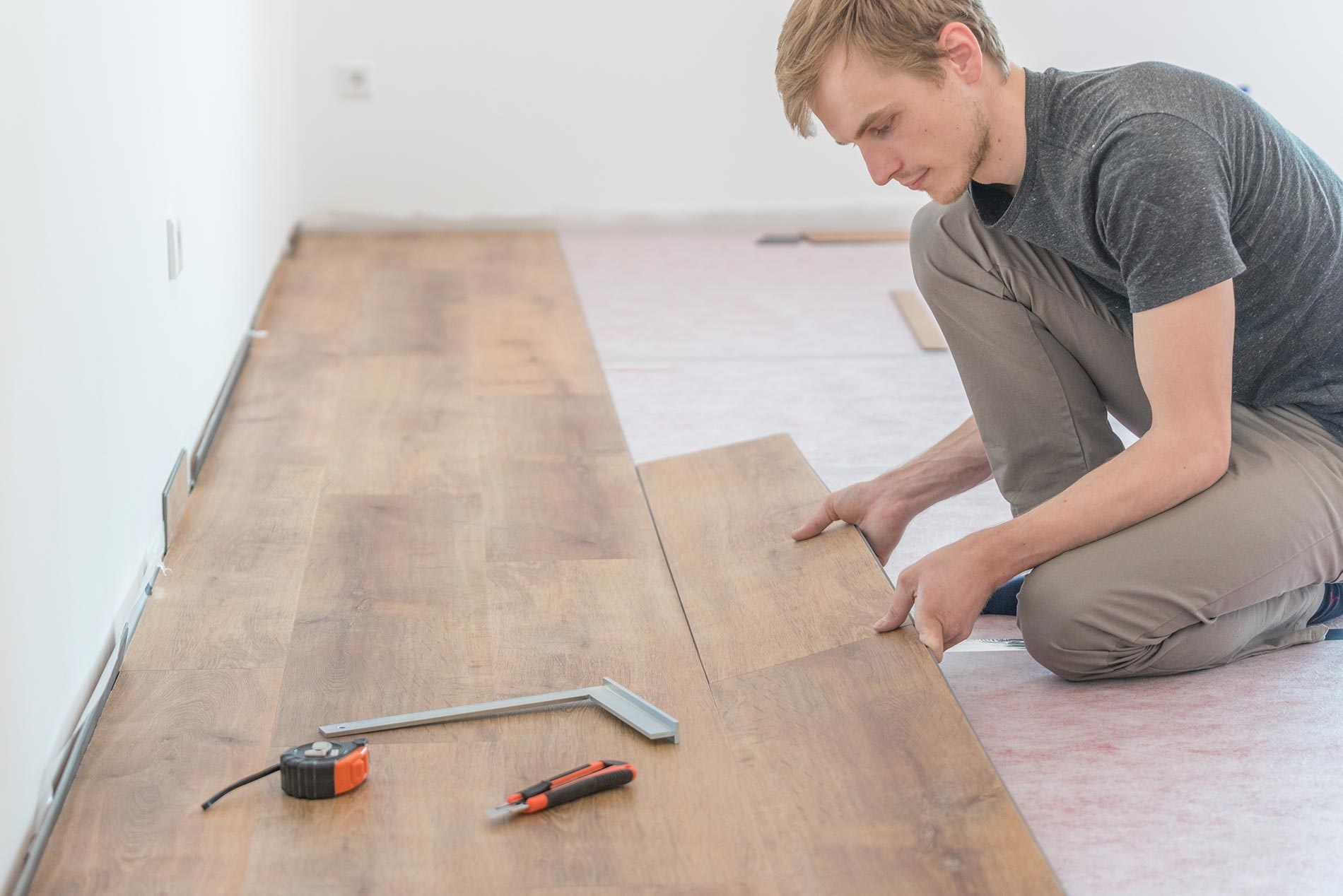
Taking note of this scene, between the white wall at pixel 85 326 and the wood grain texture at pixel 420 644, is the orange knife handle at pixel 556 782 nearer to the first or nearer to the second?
the wood grain texture at pixel 420 644

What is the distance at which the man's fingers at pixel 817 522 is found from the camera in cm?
199

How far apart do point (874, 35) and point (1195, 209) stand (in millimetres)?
402

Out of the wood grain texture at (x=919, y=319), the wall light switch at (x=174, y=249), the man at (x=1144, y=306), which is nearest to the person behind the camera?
the man at (x=1144, y=306)

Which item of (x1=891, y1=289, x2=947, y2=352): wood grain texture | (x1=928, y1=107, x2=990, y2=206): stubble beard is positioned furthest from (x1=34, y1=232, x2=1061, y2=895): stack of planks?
(x1=891, y1=289, x2=947, y2=352): wood grain texture

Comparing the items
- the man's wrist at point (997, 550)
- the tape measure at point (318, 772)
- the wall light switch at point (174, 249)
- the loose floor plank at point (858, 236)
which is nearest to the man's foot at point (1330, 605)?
the man's wrist at point (997, 550)

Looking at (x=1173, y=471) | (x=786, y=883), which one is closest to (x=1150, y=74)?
(x=1173, y=471)

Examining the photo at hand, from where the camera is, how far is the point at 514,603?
1.85 m

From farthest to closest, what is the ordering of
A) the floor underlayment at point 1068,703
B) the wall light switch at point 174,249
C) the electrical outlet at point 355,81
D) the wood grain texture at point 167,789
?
the electrical outlet at point 355,81 → the wall light switch at point 174,249 → the floor underlayment at point 1068,703 → the wood grain texture at point 167,789

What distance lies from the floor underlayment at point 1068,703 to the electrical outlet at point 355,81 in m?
1.68

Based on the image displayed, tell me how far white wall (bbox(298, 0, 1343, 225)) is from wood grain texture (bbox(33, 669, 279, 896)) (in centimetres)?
330

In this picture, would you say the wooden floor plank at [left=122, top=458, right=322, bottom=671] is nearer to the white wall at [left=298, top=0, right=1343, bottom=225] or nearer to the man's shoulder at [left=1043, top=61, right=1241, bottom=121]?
the man's shoulder at [left=1043, top=61, right=1241, bottom=121]

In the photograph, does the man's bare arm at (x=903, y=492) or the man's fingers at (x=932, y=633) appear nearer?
the man's fingers at (x=932, y=633)

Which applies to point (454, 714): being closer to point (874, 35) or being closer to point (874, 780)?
point (874, 780)

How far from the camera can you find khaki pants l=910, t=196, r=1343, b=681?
1.62 metres
